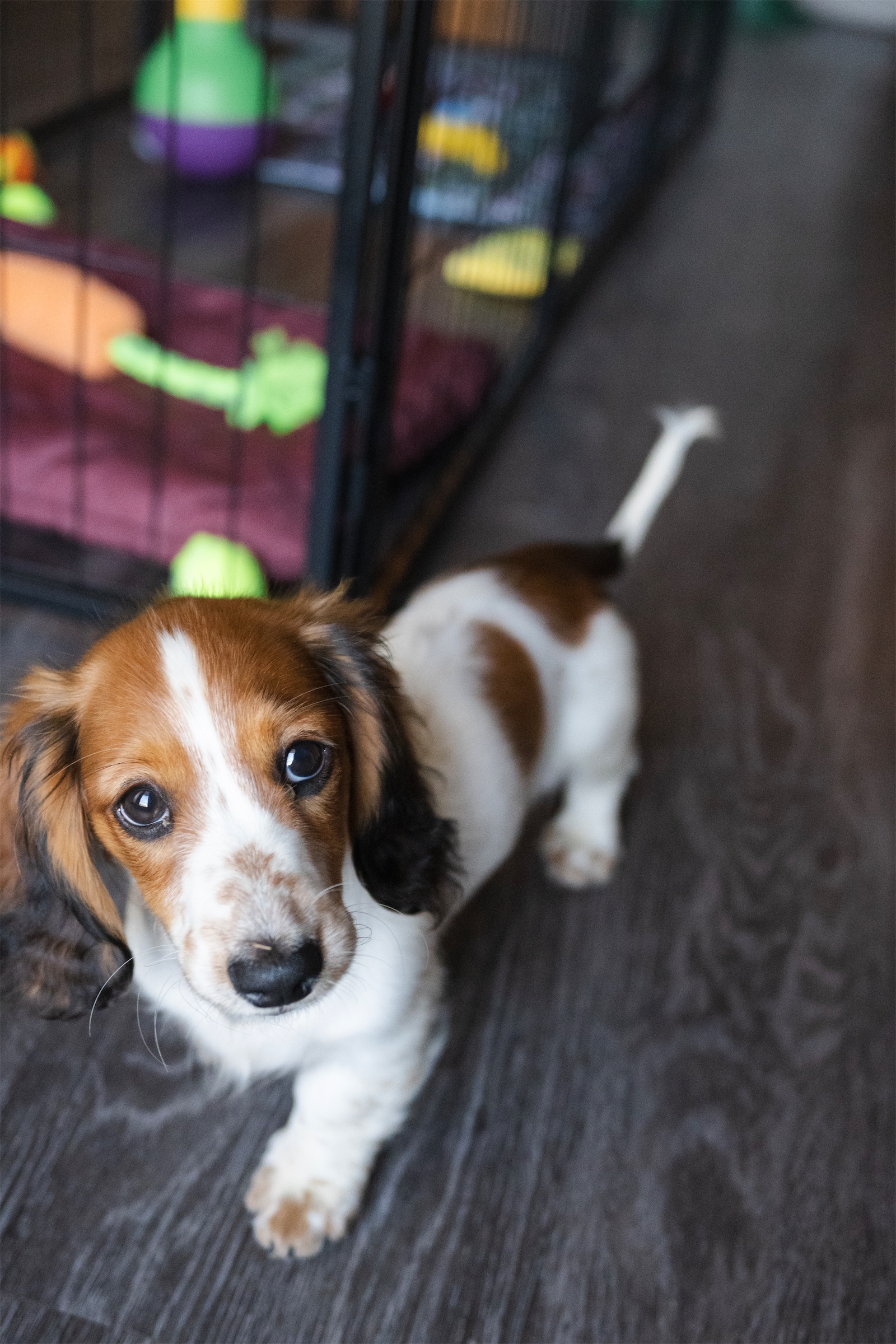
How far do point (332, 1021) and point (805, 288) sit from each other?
3.97 m

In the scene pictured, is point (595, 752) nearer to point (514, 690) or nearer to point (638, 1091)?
point (514, 690)

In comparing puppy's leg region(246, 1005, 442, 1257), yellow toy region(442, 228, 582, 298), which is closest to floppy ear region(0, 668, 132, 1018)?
puppy's leg region(246, 1005, 442, 1257)

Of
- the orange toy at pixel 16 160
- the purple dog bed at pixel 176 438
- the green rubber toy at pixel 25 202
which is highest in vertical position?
the orange toy at pixel 16 160

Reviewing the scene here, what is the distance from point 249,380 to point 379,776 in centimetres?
149

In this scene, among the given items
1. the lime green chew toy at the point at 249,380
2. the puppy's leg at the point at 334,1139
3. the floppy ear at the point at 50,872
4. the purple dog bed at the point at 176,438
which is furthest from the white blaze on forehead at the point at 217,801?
the lime green chew toy at the point at 249,380

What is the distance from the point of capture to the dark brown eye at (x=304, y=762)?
1095mm

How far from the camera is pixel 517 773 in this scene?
5.02ft

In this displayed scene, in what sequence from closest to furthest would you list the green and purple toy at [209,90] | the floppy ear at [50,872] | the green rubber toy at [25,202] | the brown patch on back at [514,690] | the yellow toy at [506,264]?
the floppy ear at [50,872] < the brown patch on back at [514,690] < the green rubber toy at [25,202] < the yellow toy at [506,264] < the green and purple toy at [209,90]

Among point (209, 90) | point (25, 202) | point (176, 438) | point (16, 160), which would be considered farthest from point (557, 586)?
point (209, 90)

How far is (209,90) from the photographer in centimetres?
355

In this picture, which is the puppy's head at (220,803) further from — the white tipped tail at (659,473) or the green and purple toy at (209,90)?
the green and purple toy at (209,90)

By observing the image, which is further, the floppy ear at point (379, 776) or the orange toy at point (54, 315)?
the orange toy at point (54, 315)

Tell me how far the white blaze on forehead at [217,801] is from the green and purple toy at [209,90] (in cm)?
279

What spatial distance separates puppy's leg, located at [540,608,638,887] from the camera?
5.58ft
